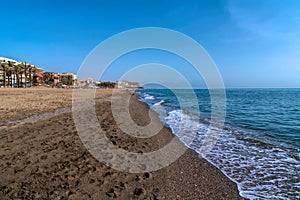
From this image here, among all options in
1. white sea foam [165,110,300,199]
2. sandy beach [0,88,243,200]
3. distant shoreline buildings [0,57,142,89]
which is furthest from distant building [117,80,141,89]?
sandy beach [0,88,243,200]

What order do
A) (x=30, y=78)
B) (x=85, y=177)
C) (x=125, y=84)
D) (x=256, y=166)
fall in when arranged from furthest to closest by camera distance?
(x=125, y=84), (x=30, y=78), (x=256, y=166), (x=85, y=177)

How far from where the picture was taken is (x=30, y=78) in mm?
63844

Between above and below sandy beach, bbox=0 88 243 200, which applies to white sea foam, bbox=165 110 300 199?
below

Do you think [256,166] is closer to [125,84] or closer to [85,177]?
[85,177]

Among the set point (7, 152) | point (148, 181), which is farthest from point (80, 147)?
point (148, 181)

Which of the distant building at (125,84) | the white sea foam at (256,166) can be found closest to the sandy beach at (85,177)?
the white sea foam at (256,166)

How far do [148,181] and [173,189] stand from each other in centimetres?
66

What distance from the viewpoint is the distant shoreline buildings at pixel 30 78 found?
53469 mm

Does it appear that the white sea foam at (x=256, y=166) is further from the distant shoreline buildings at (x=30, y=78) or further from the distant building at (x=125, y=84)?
the distant building at (x=125, y=84)

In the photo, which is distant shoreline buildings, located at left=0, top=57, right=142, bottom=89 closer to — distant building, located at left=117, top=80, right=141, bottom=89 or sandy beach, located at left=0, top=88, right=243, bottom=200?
distant building, located at left=117, top=80, right=141, bottom=89

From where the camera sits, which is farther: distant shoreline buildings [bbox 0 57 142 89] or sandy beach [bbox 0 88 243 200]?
distant shoreline buildings [bbox 0 57 142 89]

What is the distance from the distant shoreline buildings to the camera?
53.5 m

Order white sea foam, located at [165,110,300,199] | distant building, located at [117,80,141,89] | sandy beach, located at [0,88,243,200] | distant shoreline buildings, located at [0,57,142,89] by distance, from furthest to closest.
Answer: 1. distant building, located at [117,80,141,89]
2. distant shoreline buildings, located at [0,57,142,89]
3. white sea foam, located at [165,110,300,199]
4. sandy beach, located at [0,88,243,200]

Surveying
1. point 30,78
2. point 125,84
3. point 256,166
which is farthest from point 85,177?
point 125,84
